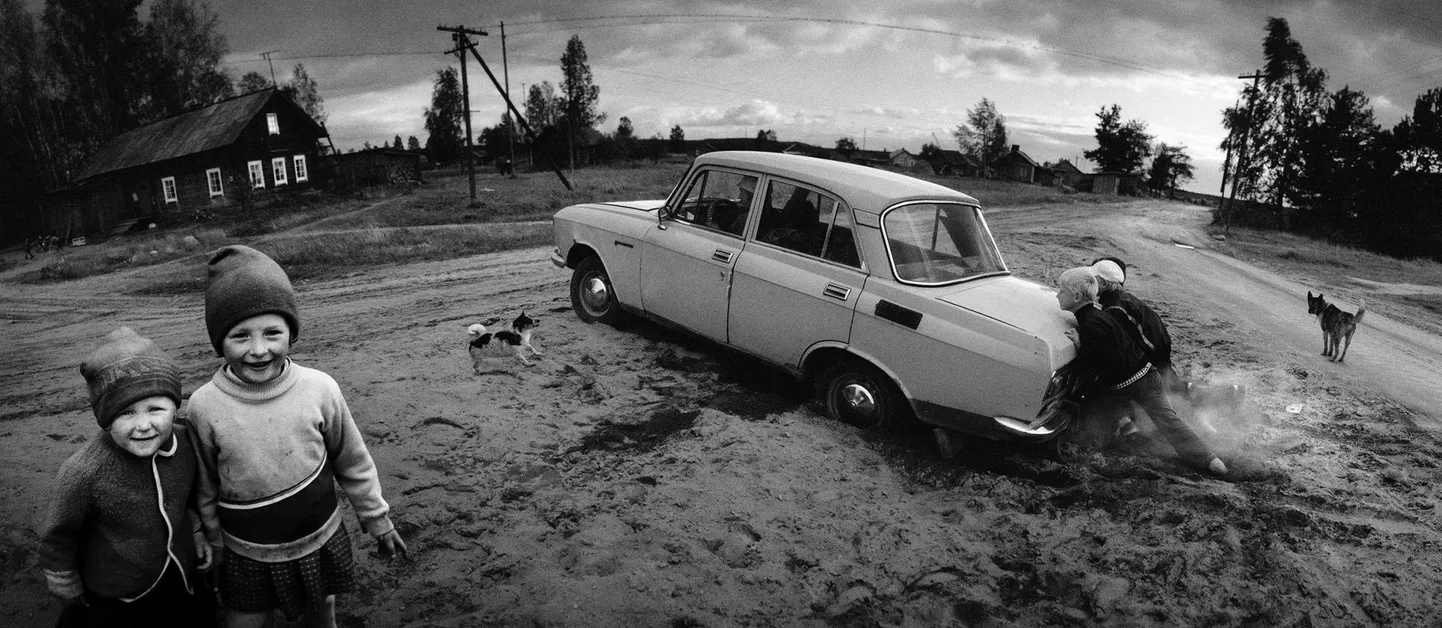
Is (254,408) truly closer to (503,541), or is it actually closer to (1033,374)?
(503,541)

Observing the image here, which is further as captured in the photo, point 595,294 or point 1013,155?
point 1013,155

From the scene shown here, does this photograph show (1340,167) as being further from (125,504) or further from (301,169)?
(301,169)

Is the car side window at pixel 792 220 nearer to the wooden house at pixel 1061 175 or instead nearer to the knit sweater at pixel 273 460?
the knit sweater at pixel 273 460

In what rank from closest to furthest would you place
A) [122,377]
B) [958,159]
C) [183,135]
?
1. [122,377]
2. [183,135]
3. [958,159]

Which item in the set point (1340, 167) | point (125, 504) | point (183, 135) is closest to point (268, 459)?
point (125, 504)

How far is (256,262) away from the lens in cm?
215

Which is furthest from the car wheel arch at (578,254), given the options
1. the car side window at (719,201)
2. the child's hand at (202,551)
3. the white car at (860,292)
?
the child's hand at (202,551)

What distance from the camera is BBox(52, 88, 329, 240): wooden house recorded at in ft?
98.8

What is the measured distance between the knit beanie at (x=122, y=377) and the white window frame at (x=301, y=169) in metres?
37.9

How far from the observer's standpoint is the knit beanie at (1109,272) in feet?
15.3

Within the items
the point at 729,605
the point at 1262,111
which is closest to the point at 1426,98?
the point at 1262,111

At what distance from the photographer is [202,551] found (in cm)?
212

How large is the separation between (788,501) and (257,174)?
35.9m

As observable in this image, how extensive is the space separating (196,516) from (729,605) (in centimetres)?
210
